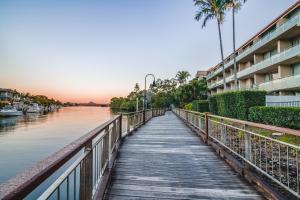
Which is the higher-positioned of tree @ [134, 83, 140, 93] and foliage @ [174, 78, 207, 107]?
tree @ [134, 83, 140, 93]

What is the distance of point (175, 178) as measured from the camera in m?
4.50

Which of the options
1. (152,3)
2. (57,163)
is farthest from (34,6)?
(57,163)

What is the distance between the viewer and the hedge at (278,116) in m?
11.0

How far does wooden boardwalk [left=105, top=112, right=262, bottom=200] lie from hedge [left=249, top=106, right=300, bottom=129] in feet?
22.9

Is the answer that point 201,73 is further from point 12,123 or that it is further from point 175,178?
point 175,178

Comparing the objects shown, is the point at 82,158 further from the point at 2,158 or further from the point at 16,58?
the point at 16,58

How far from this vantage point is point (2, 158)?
56.4 feet

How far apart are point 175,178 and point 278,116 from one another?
33.9 feet

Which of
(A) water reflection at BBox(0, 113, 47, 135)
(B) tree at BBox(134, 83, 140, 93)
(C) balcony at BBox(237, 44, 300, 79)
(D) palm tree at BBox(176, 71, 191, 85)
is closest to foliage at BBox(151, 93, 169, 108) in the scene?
(D) palm tree at BBox(176, 71, 191, 85)

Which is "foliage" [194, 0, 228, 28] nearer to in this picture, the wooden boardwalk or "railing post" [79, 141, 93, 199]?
the wooden boardwalk

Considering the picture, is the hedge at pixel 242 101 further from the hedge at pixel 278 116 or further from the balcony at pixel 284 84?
the balcony at pixel 284 84

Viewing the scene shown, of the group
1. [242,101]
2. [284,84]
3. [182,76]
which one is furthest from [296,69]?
[182,76]

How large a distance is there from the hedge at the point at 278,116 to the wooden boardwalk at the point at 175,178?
22.9ft

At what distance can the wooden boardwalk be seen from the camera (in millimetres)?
3706
